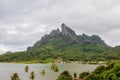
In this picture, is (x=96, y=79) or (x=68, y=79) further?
(x=68, y=79)

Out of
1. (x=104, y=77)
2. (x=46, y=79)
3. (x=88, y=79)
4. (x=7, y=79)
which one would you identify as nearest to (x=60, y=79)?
(x=88, y=79)

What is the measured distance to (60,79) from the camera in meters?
108

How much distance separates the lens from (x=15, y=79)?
122 meters

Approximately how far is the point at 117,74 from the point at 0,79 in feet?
358

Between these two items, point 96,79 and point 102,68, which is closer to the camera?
point 96,79

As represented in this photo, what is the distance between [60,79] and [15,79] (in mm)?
24110

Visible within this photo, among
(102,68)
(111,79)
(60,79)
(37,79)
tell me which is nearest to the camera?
(111,79)

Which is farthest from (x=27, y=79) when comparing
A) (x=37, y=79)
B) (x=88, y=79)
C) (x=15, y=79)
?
→ (x=88, y=79)

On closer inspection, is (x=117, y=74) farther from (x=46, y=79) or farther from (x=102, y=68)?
(x=46, y=79)

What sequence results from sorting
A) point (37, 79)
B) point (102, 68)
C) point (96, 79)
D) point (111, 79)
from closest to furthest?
point (111, 79)
point (96, 79)
point (102, 68)
point (37, 79)

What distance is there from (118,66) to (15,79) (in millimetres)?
48468

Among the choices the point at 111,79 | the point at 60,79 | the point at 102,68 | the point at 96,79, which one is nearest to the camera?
the point at 111,79

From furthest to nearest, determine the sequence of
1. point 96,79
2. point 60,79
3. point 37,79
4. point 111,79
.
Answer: point 37,79, point 60,79, point 96,79, point 111,79

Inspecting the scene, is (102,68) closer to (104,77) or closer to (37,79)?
(104,77)
